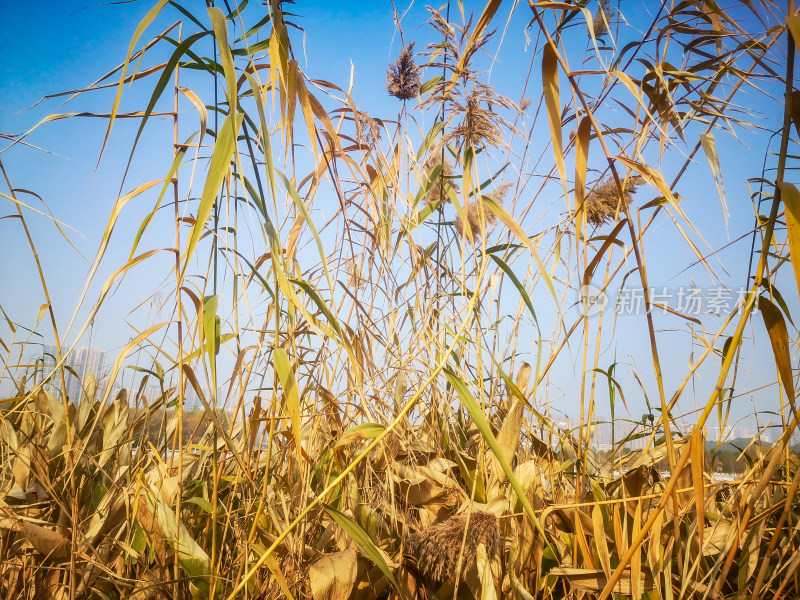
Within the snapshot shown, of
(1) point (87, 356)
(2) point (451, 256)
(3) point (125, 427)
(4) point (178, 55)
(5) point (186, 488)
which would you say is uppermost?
(4) point (178, 55)

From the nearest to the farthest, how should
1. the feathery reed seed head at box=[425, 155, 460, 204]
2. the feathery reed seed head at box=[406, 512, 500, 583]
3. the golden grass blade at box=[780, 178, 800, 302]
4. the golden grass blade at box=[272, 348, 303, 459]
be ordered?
the golden grass blade at box=[780, 178, 800, 302]
the golden grass blade at box=[272, 348, 303, 459]
the feathery reed seed head at box=[406, 512, 500, 583]
the feathery reed seed head at box=[425, 155, 460, 204]

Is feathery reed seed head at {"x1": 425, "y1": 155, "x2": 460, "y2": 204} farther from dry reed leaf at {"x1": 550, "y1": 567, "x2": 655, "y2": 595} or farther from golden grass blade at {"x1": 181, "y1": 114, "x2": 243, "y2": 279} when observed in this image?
dry reed leaf at {"x1": 550, "y1": 567, "x2": 655, "y2": 595}

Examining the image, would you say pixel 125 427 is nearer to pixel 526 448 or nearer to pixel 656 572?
pixel 526 448

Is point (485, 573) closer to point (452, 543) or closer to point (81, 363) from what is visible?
point (452, 543)

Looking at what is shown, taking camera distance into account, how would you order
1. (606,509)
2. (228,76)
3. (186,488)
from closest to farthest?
(228,76), (606,509), (186,488)

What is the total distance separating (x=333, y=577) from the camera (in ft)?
2.34

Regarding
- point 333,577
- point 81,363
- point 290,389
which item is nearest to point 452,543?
point 333,577

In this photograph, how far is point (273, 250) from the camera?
0.66 metres

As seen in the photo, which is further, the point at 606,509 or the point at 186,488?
the point at 186,488

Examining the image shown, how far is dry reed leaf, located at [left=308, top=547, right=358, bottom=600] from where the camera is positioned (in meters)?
0.70

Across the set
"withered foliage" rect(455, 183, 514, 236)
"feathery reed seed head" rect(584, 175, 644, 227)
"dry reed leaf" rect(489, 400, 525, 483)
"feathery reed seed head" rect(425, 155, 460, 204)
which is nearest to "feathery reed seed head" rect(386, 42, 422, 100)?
"feathery reed seed head" rect(425, 155, 460, 204)

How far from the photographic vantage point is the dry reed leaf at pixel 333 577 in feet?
2.30

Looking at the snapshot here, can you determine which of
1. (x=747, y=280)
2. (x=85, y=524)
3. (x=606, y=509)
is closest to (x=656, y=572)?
(x=606, y=509)

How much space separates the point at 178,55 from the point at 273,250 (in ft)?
1.09
